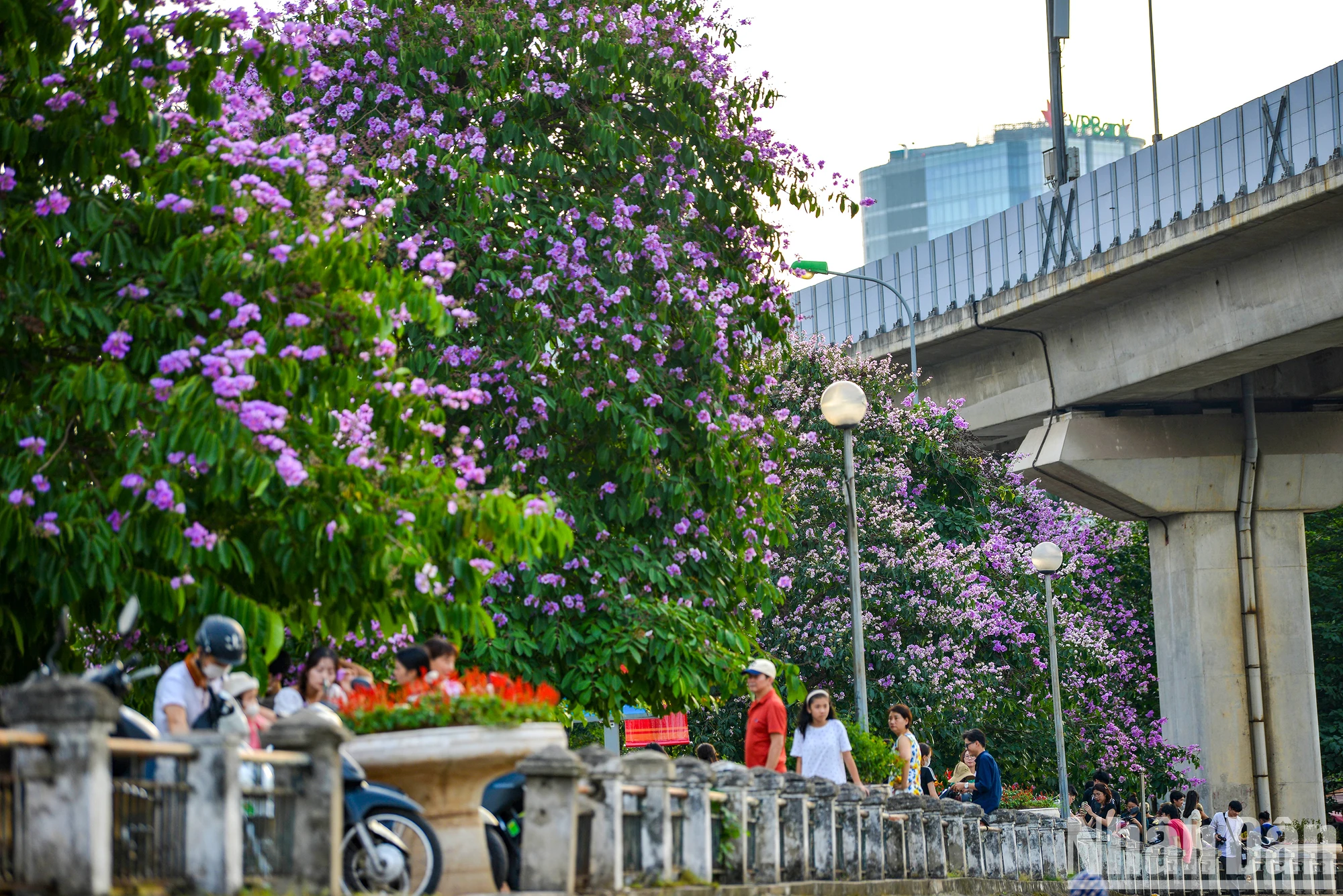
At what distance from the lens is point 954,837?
17.6 meters

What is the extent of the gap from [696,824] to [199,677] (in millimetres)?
3476

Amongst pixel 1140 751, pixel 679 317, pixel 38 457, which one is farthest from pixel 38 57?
pixel 1140 751

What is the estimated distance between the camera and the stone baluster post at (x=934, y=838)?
16625mm

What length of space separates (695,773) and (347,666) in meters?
2.29

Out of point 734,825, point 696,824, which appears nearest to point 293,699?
point 696,824

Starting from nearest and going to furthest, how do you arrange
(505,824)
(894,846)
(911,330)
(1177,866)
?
(505,824), (894,846), (1177,866), (911,330)

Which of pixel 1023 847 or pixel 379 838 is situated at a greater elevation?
pixel 379 838

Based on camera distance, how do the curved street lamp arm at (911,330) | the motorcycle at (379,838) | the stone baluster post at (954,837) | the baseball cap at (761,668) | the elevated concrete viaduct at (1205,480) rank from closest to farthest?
the motorcycle at (379,838), the baseball cap at (761,668), the stone baluster post at (954,837), the elevated concrete viaduct at (1205,480), the curved street lamp arm at (911,330)

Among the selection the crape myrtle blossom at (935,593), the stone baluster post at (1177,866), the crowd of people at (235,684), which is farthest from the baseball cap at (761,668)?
the stone baluster post at (1177,866)

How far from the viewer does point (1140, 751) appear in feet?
116

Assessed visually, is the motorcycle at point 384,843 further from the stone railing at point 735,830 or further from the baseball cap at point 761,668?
the baseball cap at point 761,668

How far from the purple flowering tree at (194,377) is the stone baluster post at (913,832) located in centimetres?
504

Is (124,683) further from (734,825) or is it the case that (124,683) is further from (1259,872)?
(1259,872)

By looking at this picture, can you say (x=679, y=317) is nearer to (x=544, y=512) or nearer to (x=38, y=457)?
(x=544, y=512)
